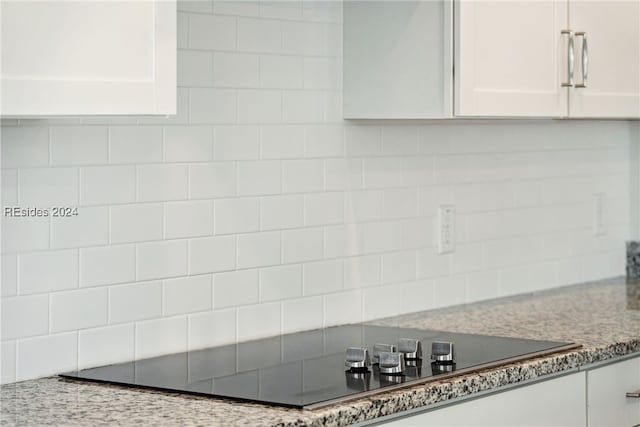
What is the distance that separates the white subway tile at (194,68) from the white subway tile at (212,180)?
7.6 inches

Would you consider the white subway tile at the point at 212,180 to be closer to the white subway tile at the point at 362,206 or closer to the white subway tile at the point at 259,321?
the white subway tile at the point at 259,321

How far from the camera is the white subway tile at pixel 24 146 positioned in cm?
220

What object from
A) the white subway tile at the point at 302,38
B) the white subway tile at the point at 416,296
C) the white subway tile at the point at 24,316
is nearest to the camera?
the white subway tile at the point at 24,316

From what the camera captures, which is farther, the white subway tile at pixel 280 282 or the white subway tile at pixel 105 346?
the white subway tile at pixel 280 282

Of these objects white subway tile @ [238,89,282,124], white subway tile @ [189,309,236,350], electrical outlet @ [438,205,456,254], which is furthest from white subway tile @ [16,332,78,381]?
electrical outlet @ [438,205,456,254]

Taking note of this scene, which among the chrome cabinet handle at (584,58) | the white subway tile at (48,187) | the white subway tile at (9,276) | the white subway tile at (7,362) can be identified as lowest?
the white subway tile at (7,362)

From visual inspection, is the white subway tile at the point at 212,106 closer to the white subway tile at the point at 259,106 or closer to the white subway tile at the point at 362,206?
the white subway tile at the point at 259,106

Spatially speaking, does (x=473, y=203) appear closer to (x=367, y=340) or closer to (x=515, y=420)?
(x=367, y=340)

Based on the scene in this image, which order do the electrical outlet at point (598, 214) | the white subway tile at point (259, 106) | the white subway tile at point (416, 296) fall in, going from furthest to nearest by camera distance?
the electrical outlet at point (598, 214), the white subway tile at point (416, 296), the white subway tile at point (259, 106)

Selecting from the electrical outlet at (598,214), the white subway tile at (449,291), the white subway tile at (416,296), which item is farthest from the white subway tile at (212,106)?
the electrical outlet at (598,214)

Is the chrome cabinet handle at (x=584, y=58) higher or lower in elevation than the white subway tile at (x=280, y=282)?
higher

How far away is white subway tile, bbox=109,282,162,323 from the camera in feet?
7.96

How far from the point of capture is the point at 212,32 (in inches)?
102

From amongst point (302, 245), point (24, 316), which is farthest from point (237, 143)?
point (24, 316)
